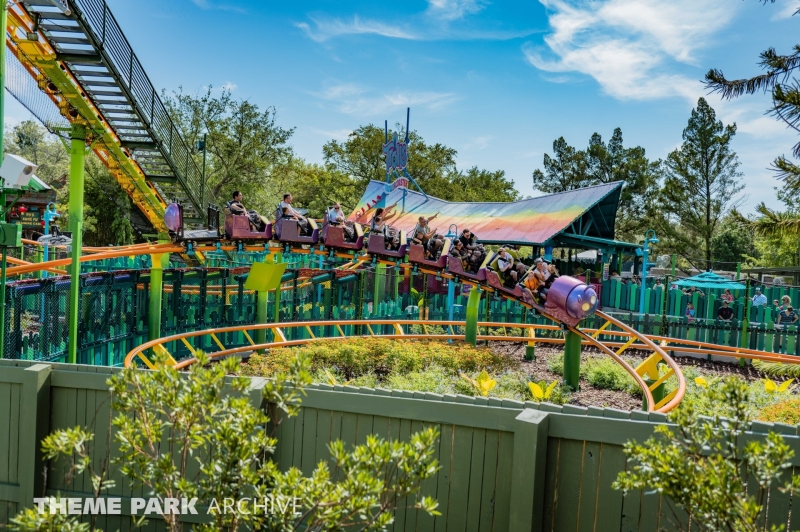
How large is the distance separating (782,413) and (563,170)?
42367 millimetres

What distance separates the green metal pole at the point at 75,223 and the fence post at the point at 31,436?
14.5ft

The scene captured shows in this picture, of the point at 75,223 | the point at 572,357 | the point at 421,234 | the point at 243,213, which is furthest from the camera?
the point at 421,234

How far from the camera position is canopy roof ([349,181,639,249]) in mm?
22281

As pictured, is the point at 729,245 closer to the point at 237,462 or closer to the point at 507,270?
the point at 507,270

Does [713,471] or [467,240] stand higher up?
[467,240]

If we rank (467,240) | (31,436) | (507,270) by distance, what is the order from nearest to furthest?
1. (31,436)
2. (507,270)
3. (467,240)

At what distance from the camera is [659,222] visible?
39.0 meters

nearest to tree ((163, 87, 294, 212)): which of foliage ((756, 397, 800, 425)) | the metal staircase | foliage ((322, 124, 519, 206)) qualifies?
foliage ((322, 124, 519, 206))

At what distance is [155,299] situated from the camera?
10367 mm

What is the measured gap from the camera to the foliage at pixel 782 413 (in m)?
7.21

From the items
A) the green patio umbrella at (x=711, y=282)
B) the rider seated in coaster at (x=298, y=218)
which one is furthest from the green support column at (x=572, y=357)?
the green patio umbrella at (x=711, y=282)

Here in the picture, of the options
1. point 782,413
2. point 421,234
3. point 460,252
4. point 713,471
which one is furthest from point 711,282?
point 713,471

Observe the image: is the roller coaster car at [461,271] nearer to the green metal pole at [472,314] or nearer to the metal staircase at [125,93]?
the green metal pole at [472,314]

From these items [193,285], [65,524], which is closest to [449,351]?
[193,285]
